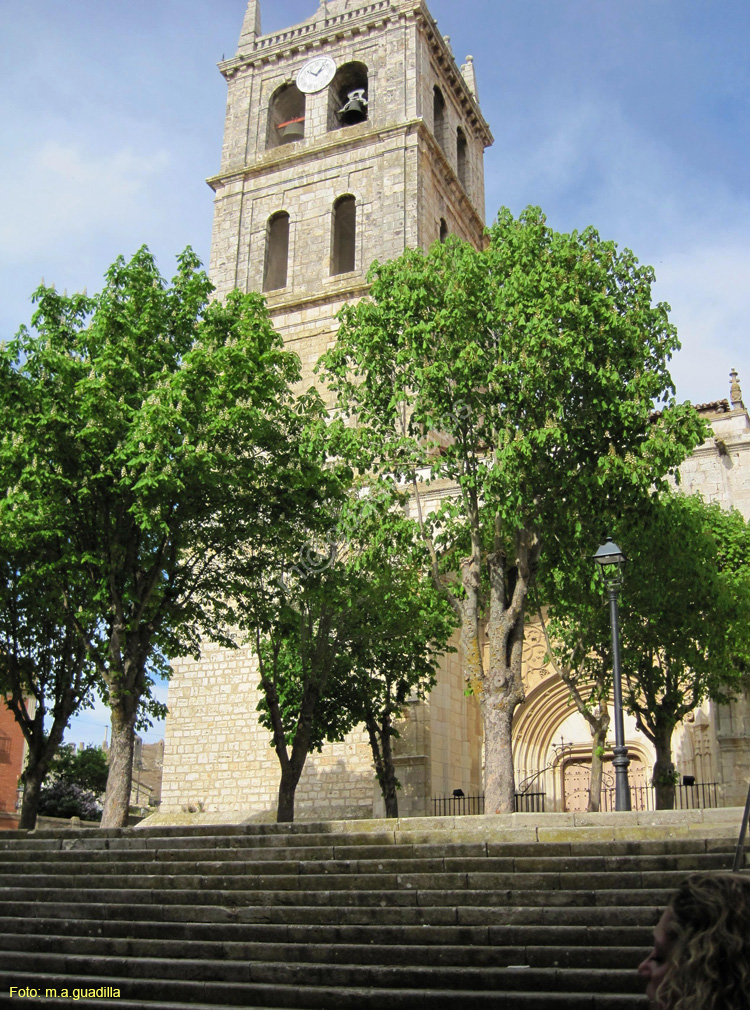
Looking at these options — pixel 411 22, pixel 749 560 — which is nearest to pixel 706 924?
pixel 749 560

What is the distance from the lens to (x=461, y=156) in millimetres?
35625

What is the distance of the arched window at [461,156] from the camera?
115ft

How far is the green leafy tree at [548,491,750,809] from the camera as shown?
16.4m

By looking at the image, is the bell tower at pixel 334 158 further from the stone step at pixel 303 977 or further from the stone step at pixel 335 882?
the stone step at pixel 303 977

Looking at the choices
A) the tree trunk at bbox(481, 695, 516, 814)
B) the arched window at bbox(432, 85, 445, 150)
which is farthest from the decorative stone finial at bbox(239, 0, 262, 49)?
the tree trunk at bbox(481, 695, 516, 814)

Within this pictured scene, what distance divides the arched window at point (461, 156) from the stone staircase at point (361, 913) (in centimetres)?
2880

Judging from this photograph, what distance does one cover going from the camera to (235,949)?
7.44 m

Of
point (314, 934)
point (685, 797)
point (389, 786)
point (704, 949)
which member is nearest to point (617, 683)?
point (314, 934)

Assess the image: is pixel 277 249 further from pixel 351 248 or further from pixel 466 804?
pixel 466 804

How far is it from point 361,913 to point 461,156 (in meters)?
32.1

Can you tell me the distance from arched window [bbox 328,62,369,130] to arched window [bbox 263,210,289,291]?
3.44m

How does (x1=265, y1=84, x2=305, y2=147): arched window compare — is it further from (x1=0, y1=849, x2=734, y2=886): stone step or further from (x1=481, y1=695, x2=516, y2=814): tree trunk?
(x1=0, y1=849, x2=734, y2=886): stone step

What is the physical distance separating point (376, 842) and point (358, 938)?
2.22 metres

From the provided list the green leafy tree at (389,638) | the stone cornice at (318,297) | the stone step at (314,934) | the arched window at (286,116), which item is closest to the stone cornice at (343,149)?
the arched window at (286,116)
